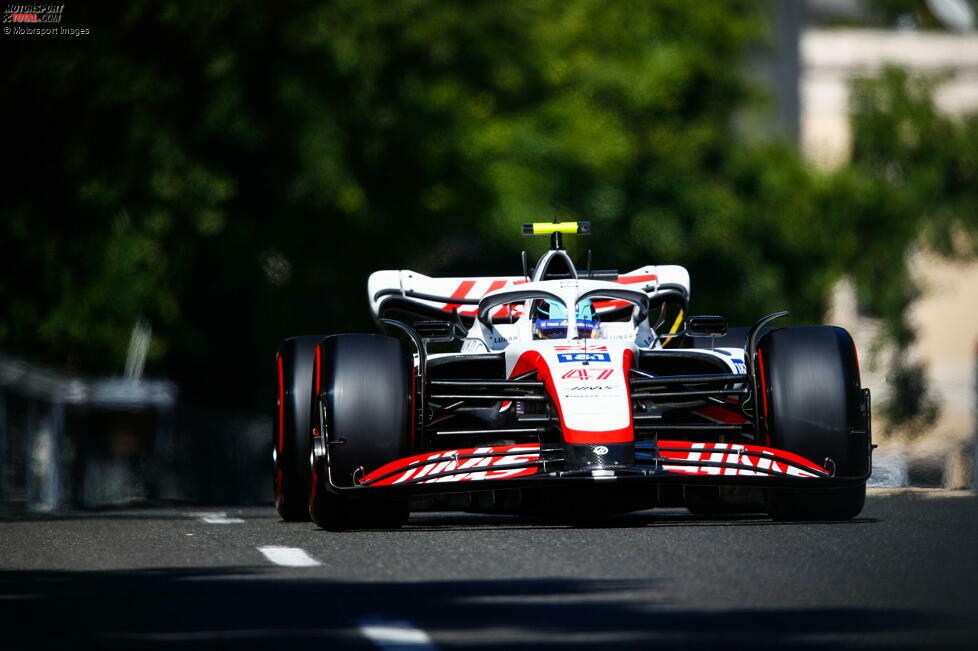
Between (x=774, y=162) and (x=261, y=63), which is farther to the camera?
(x=774, y=162)

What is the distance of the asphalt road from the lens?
6441 mm

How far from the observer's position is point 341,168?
2848cm

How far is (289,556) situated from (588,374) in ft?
7.08

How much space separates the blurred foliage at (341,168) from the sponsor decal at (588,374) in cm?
1605

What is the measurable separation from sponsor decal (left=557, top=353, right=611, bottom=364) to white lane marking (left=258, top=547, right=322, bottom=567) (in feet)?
A: 6.33

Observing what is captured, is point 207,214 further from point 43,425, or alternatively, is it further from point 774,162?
point 774,162

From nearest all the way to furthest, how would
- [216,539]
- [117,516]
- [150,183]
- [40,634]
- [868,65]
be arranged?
[40,634] < [216,539] < [117,516] < [150,183] < [868,65]

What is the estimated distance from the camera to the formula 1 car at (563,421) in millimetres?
10383

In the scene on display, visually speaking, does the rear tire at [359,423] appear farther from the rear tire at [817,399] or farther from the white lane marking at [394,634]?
the white lane marking at [394,634]

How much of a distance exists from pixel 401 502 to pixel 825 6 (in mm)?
58793

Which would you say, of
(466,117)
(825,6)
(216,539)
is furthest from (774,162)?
(216,539)

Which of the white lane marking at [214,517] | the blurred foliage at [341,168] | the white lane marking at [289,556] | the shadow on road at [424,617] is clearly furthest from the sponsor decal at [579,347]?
the blurred foliage at [341,168]

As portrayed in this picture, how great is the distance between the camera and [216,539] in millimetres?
10430

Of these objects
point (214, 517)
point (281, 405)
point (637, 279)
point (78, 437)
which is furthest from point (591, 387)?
point (78, 437)
